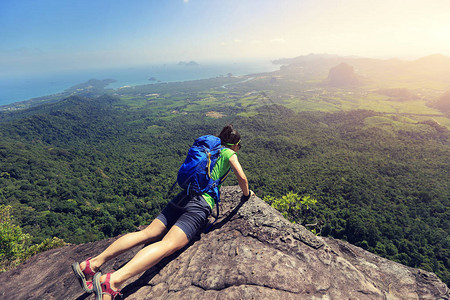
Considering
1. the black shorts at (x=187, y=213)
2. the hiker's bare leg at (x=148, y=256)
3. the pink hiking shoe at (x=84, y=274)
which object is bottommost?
the pink hiking shoe at (x=84, y=274)

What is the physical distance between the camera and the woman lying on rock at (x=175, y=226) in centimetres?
311

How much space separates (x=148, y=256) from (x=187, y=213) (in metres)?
1.01

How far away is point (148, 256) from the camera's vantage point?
3166 mm

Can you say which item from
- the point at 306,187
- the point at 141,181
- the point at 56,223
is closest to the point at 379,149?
the point at 306,187

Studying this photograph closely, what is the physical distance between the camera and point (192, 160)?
393cm

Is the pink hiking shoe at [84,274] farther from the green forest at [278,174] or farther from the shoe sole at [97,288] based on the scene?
the green forest at [278,174]

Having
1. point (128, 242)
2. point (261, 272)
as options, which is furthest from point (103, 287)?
point (261, 272)

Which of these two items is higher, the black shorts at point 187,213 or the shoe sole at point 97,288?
the black shorts at point 187,213

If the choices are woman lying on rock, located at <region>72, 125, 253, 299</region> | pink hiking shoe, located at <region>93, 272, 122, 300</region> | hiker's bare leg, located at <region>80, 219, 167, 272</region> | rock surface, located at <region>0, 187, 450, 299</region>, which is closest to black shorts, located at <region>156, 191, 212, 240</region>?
woman lying on rock, located at <region>72, 125, 253, 299</region>

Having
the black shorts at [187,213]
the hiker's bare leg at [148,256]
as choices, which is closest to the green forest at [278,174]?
the black shorts at [187,213]

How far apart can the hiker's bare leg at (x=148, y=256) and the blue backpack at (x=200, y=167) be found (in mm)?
879

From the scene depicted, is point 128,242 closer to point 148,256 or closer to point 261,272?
point 148,256

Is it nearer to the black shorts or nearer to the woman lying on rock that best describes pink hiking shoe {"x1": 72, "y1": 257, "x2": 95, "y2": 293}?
the woman lying on rock

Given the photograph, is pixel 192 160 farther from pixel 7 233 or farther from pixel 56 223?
pixel 56 223
